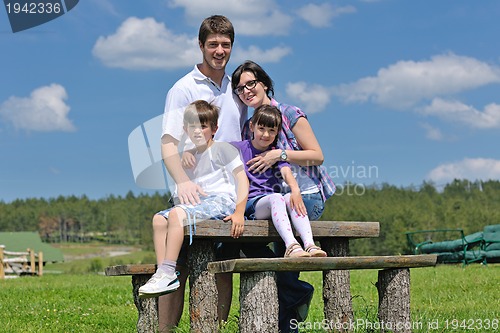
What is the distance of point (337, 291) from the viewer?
5.92 metres

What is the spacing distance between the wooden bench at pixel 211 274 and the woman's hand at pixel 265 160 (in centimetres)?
43

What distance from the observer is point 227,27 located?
5.72 metres

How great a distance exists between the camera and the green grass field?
686 centimetres

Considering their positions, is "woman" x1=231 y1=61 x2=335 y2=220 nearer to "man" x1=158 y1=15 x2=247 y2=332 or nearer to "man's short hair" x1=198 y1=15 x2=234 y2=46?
"man" x1=158 y1=15 x2=247 y2=332

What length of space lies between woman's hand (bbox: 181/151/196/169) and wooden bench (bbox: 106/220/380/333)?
0.58 metres

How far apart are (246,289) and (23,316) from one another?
5.44 meters

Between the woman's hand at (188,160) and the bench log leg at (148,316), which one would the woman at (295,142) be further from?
the bench log leg at (148,316)

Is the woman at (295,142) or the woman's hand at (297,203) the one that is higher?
the woman at (295,142)

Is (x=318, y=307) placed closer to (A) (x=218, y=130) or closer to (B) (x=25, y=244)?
(A) (x=218, y=130)

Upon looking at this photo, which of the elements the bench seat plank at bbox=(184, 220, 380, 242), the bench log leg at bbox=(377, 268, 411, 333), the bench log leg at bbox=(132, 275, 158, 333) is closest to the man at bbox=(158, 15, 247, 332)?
the bench log leg at bbox=(132, 275, 158, 333)

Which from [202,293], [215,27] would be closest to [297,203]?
[202,293]

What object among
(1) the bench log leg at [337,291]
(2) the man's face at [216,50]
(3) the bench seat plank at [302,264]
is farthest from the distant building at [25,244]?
(3) the bench seat plank at [302,264]

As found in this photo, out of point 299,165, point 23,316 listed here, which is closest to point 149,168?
Result: point 299,165

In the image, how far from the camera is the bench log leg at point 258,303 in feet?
15.8
